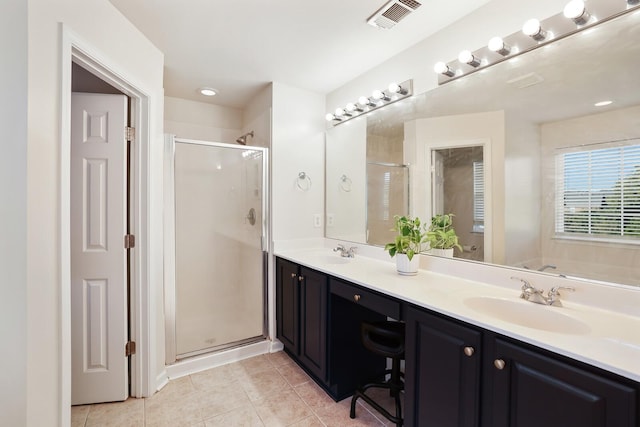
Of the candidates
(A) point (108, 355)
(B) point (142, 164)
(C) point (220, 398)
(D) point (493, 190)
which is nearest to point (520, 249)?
(D) point (493, 190)

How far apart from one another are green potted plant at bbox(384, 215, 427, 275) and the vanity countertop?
0.21ft

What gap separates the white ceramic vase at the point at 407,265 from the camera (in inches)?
71.4

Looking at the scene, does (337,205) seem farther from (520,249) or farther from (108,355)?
(108,355)

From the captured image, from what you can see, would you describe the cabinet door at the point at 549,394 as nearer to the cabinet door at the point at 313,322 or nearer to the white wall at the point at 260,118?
the cabinet door at the point at 313,322

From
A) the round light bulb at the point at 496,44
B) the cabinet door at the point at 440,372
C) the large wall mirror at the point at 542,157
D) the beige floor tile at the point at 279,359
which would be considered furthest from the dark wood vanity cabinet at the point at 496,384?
the round light bulb at the point at 496,44

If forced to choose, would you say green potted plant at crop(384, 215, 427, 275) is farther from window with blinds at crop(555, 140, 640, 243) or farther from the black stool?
window with blinds at crop(555, 140, 640, 243)

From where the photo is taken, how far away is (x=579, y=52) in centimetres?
132

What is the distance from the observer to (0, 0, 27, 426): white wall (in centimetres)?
111

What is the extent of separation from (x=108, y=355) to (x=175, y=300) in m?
0.52

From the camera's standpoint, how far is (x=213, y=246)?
257 cm

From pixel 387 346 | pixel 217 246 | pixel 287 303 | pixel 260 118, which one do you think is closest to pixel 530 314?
pixel 387 346

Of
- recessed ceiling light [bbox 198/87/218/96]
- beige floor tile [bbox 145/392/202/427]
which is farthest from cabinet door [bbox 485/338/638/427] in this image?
recessed ceiling light [bbox 198/87/218/96]

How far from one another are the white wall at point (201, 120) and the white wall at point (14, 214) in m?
1.96

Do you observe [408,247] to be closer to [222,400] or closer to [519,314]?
[519,314]
